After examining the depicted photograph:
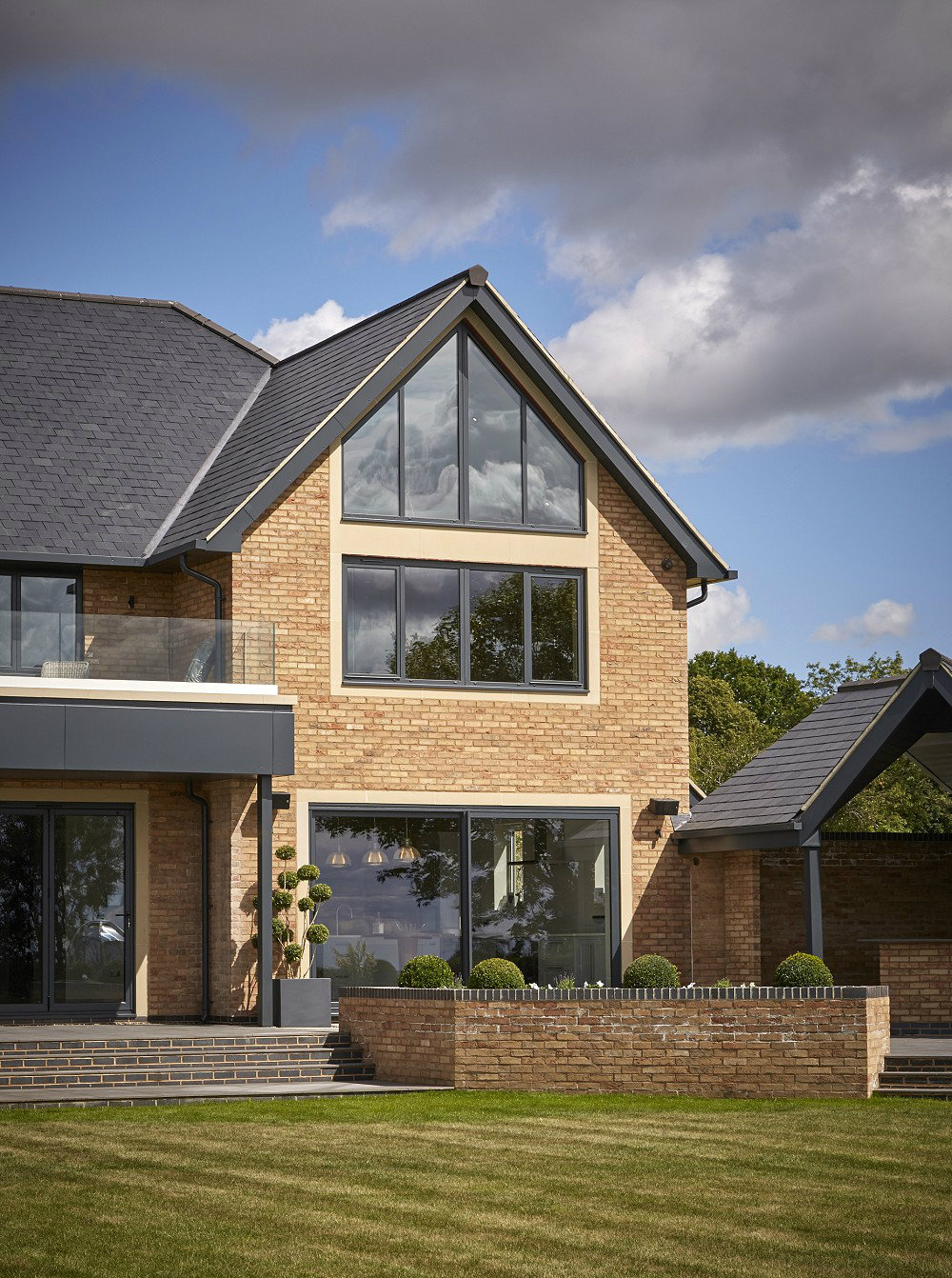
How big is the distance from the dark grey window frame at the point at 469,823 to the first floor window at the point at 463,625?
5.54 ft

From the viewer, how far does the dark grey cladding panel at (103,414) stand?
77.8 feet

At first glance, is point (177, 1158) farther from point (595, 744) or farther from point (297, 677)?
point (595, 744)

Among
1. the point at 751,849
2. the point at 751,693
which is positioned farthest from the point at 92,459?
the point at 751,693

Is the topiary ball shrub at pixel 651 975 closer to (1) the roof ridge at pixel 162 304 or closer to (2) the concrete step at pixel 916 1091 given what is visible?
(2) the concrete step at pixel 916 1091

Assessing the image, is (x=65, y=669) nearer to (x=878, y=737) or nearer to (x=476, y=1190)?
(x=878, y=737)

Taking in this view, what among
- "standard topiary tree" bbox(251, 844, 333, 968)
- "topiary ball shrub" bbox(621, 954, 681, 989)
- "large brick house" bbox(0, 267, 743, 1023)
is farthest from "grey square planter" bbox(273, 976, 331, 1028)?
"topiary ball shrub" bbox(621, 954, 681, 989)

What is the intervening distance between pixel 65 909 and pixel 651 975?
314 inches

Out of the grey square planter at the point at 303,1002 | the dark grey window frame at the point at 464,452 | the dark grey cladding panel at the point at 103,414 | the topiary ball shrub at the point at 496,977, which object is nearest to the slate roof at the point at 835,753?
the dark grey window frame at the point at 464,452

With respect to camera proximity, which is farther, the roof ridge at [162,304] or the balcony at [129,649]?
the roof ridge at [162,304]

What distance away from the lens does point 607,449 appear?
81.7ft

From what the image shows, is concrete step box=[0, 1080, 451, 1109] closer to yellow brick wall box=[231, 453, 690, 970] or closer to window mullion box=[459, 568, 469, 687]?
yellow brick wall box=[231, 453, 690, 970]

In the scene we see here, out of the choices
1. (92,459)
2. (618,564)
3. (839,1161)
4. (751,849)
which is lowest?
(839,1161)

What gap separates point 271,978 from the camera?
850 inches

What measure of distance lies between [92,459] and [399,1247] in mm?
16784
